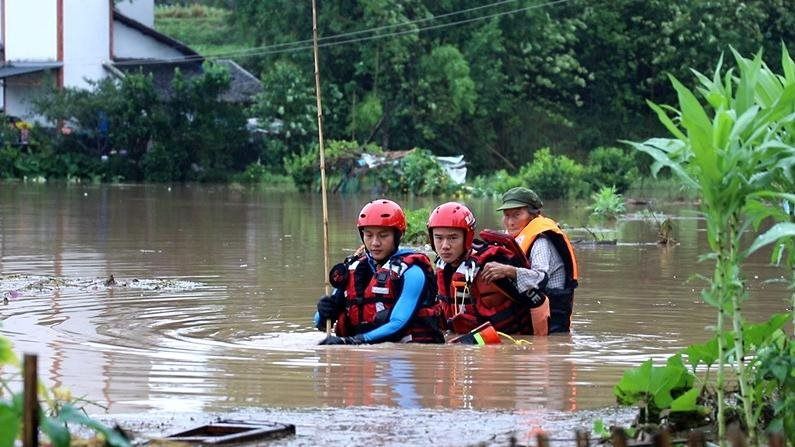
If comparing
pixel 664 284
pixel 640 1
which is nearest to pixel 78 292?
pixel 664 284

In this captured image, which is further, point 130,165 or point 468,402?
point 130,165

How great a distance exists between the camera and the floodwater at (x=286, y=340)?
798 cm

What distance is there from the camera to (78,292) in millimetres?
14930

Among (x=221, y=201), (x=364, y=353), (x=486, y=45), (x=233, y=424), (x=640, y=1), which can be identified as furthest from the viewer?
(x=640, y=1)

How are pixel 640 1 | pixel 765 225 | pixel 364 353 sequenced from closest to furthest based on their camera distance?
pixel 364 353, pixel 765 225, pixel 640 1

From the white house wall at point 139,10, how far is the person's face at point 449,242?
45417 mm

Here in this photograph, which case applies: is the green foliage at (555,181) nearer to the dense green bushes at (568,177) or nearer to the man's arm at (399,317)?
the dense green bushes at (568,177)

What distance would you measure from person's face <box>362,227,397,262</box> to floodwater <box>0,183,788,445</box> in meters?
0.66

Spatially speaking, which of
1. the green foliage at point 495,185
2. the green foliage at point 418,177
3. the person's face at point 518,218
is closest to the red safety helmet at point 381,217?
the person's face at point 518,218

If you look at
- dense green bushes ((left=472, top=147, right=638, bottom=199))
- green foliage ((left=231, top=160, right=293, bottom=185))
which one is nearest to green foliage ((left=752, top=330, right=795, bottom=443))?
dense green bushes ((left=472, top=147, right=638, bottom=199))

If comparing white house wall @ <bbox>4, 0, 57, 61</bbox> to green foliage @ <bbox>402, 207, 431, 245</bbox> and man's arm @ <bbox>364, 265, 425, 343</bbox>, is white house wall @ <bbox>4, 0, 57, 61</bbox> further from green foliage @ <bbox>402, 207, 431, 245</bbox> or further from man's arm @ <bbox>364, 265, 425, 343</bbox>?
man's arm @ <bbox>364, 265, 425, 343</bbox>

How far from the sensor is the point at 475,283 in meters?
11.7

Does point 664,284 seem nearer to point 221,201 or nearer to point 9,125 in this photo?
point 221,201

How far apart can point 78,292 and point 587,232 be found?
1113 centimetres
